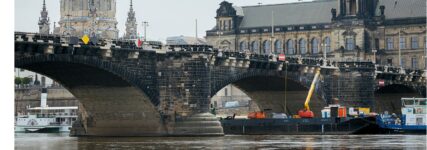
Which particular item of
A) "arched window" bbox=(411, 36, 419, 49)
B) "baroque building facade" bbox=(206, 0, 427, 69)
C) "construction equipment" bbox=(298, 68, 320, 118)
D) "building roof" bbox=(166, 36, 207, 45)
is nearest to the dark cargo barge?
"construction equipment" bbox=(298, 68, 320, 118)

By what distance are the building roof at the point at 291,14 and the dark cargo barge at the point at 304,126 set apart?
76707 mm

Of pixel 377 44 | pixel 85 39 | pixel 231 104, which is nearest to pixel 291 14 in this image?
pixel 377 44

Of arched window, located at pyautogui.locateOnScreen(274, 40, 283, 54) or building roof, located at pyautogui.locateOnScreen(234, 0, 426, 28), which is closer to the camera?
building roof, located at pyautogui.locateOnScreen(234, 0, 426, 28)

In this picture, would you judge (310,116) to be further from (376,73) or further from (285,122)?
(376,73)

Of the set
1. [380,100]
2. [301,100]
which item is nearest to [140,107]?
[301,100]

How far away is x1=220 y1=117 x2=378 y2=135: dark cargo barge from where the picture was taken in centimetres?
8506

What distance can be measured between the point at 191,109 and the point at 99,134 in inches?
305

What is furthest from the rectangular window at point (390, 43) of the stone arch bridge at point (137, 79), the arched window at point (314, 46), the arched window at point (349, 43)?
the stone arch bridge at point (137, 79)

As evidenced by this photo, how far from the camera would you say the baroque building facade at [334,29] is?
155 m

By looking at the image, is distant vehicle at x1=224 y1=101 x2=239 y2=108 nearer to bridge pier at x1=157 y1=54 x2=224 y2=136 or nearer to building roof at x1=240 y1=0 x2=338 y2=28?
building roof at x1=240 y1=0 x2=338 y2=28

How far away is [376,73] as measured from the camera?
360ft

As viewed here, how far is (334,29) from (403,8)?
457 inches

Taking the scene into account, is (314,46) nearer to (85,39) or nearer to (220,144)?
(85,39)

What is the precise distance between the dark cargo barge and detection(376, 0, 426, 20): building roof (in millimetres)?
71011
